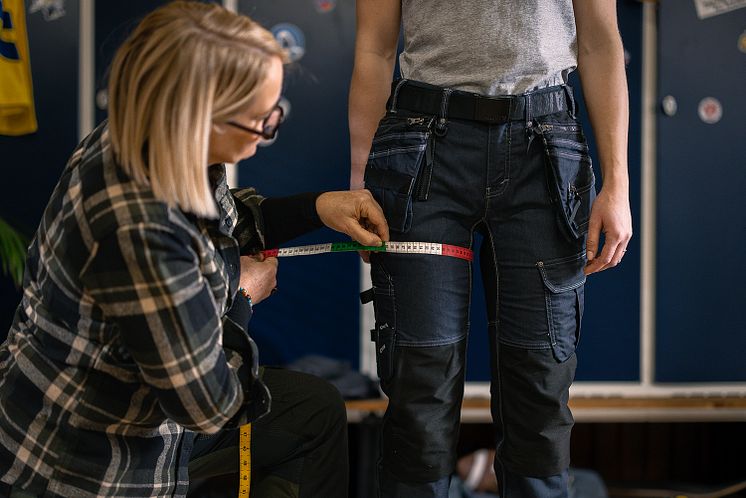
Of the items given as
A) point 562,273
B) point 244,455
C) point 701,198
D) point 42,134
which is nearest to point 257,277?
point 244,455

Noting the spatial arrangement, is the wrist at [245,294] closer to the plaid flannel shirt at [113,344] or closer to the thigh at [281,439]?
the plaid flannel shirt at [113,344]

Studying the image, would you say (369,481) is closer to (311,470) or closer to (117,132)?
(311,470)

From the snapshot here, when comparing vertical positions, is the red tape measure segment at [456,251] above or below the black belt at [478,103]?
below

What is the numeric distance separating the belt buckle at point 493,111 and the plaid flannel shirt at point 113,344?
542 millimetres

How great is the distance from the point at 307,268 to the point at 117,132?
2230 mm

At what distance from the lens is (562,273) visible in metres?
1.62

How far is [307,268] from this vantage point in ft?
11.3

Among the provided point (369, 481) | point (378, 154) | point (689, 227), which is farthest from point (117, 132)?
point (689, 227)

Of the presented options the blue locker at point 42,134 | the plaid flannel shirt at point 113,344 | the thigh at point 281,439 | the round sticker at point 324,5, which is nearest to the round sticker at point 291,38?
the round sticker at point 324,5

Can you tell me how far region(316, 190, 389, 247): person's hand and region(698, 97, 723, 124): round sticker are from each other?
2.33 m

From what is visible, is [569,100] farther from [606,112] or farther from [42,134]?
[42,134]

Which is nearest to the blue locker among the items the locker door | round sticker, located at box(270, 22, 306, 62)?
round sticker, located at box(270, 22, 306, 62)

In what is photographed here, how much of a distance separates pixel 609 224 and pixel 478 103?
349mm

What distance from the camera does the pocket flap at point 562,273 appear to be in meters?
1.60
